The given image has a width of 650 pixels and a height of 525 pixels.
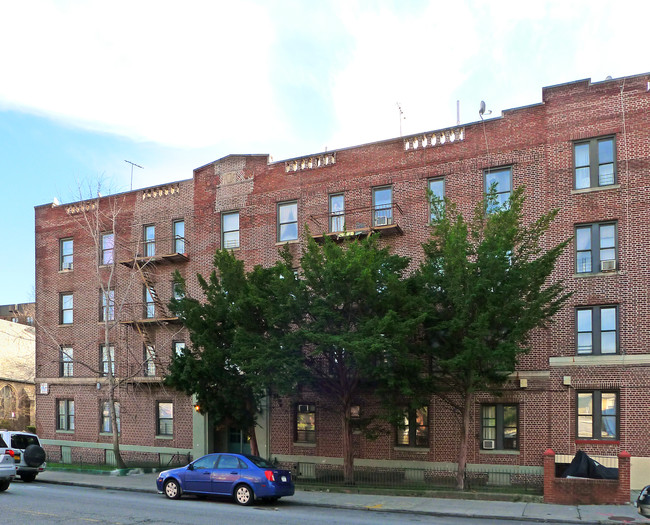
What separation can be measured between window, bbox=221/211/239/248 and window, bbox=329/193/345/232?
4949mm

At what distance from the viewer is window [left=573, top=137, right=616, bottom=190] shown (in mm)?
23266

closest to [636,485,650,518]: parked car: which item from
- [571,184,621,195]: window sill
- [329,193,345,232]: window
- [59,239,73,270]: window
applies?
[571,184,621,195]: window sill

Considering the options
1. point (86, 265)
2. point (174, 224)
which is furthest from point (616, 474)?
point (86, 265)

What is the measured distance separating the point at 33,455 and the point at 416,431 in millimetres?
14097

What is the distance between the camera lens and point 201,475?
19.8 metres

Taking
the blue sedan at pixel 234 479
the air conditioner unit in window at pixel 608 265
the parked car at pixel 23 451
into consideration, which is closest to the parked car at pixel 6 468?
the parked car at pixel 23 451

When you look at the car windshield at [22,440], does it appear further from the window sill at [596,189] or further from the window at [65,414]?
the window sill at [596,189]

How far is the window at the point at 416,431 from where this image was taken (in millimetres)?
25266

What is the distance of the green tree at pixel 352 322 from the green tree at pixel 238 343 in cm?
86

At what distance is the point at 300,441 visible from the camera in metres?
27.9

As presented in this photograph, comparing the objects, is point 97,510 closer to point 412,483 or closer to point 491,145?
point 412,483

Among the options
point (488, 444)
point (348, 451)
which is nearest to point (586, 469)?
point (488, 444)

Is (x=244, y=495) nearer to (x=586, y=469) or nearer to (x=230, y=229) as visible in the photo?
(x=586, y=469)

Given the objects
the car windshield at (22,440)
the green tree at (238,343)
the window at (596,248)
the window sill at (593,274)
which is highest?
the window at (596,248)
